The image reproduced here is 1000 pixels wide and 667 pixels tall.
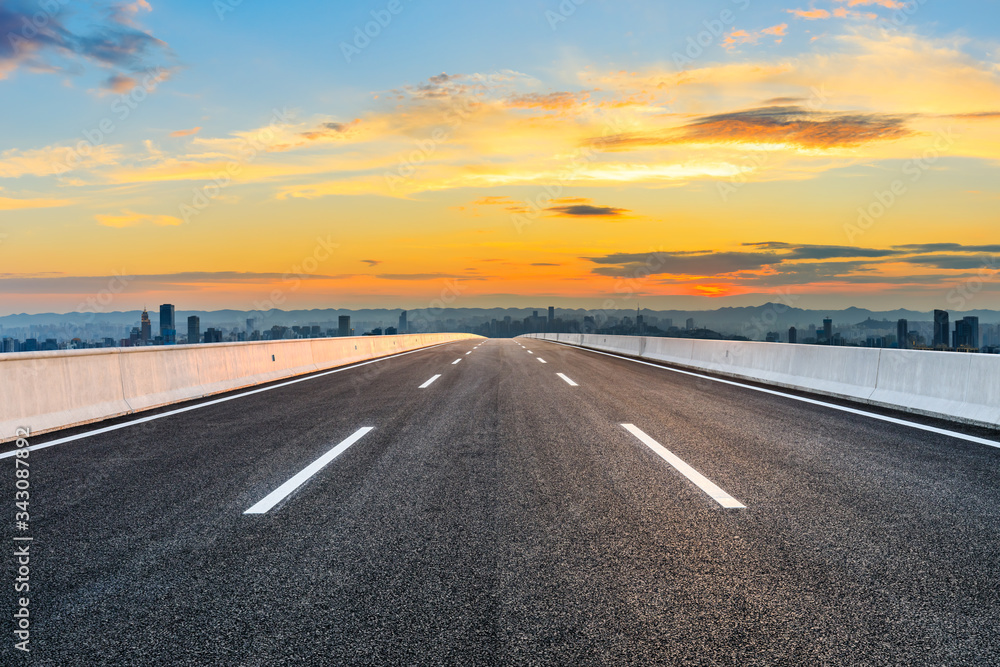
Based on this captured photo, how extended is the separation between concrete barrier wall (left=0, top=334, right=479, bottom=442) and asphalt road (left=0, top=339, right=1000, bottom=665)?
1196mm

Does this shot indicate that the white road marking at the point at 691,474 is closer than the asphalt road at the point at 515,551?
No

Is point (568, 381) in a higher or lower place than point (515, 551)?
lower

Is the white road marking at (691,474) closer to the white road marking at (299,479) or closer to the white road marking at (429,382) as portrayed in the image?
the white road marking at (299,479)

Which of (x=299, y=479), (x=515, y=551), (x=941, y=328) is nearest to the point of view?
(x=515, y=551)

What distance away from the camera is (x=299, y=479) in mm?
5754

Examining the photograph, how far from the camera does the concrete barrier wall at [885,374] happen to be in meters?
8.57

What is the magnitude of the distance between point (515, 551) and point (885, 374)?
886cm

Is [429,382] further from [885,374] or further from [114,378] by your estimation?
[885,374]

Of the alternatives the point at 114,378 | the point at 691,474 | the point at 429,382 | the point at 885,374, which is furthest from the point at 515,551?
the point at 429,382

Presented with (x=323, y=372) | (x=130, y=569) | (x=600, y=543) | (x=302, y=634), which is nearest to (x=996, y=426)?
(x=600, y=543)

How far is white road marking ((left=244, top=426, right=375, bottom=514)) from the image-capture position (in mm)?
4945

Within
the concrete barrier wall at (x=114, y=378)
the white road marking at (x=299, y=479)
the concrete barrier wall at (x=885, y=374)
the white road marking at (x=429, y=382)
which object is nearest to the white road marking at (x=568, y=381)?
the white road marking at (x=429, y=382)

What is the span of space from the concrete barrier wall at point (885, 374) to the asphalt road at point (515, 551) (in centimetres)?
164

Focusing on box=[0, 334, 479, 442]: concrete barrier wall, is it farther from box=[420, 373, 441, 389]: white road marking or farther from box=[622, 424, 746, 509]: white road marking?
box=[622, 424, 746, 509]: white road marking
